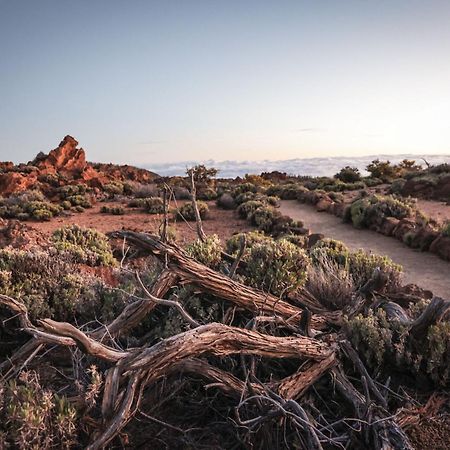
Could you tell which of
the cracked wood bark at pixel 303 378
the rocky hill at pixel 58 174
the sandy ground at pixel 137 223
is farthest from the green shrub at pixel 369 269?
the rocky hill at pixel 58 174

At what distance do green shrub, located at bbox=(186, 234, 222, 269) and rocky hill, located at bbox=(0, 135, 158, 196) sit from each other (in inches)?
787

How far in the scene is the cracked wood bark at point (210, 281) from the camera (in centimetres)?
311

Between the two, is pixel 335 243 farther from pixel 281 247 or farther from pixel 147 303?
pixel 147 303

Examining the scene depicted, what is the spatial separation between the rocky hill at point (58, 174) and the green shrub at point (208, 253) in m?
20.0

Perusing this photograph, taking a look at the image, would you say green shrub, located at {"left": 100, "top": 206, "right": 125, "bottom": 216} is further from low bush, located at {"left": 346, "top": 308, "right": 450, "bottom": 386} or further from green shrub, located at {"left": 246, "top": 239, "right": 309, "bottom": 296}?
low bush, located at {"left": 346, "top": 308, "right": 450, "bottom": 386}

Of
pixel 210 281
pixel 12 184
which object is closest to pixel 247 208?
pixel 210 281

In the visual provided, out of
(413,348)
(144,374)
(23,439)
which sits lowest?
(413,348)

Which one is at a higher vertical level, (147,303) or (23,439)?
(147,303)

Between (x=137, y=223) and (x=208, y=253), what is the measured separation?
33.0 feet

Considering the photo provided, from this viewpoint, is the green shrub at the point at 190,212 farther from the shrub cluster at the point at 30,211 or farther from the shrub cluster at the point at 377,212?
the shrub cluster at the point at 377,212

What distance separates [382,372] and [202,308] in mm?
1727

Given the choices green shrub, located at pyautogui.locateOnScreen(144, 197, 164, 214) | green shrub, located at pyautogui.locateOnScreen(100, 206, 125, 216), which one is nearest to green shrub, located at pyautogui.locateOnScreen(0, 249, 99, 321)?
green shrub, located at pyautogui.locateOnScreen(144, 197, 164, 214)

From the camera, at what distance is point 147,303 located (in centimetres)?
339

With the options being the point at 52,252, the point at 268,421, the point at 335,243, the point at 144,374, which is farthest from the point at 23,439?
the point at 335,243
